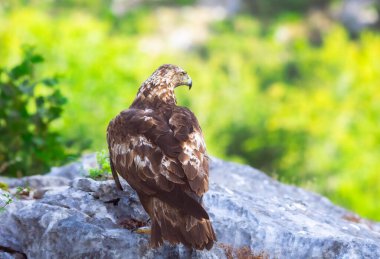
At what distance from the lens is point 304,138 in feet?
83.7

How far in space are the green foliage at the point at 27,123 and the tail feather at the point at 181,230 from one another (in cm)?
431

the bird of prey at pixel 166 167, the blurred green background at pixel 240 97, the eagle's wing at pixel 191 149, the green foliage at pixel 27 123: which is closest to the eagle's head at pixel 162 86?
the bird of prey at pixel 166 167

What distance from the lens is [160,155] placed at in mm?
5723

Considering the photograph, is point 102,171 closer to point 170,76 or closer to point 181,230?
point 170,76

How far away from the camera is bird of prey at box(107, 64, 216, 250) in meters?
5.50

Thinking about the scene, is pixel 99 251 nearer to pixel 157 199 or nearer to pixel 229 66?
pixel 157 199

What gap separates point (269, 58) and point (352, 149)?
47.5ft

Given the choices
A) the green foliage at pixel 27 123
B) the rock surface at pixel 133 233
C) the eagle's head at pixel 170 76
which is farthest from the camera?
the green foliage at pixel 27 123

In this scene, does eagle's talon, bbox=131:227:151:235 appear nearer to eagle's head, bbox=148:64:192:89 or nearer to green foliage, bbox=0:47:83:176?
eagle's head, bbox=148:64:192:89

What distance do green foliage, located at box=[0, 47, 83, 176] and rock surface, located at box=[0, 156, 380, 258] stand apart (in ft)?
7.81

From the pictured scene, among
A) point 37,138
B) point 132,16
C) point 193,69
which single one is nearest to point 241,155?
point 193,69

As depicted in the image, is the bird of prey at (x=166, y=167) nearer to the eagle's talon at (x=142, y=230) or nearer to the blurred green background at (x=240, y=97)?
the eagle's talon at (x=142, y=230)

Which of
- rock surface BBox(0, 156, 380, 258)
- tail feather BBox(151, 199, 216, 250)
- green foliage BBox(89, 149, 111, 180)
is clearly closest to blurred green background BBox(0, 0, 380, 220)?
green foliage BBox(89, 149, 111, 180)

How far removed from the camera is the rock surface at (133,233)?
5785 mm
